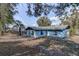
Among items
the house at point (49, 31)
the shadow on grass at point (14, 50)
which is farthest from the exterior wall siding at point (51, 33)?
the shadow on grass at point (14, 50)

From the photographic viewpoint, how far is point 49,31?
3436mm

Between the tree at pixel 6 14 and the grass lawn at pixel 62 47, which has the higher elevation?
the tree at pixel 6 14

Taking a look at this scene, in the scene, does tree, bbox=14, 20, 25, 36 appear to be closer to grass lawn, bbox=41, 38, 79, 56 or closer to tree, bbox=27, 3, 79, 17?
tree, bbox=27, 3, 79, 17

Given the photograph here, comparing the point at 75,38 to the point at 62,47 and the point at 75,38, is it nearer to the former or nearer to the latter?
the point at 75,38

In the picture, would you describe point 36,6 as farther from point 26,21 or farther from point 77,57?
point 77,57

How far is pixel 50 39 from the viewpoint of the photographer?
3.46 m

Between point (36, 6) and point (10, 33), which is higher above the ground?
point (36, 6)

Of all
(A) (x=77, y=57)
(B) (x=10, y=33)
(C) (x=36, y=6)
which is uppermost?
(C) (x=36, y=6)

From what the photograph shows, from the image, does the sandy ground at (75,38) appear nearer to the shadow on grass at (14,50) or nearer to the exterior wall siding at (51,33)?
the exterior wall siding at (51,33)

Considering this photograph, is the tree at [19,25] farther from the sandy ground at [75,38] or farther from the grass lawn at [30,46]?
the sandy ground at [75,38]

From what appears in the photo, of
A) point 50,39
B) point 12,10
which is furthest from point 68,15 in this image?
point 12,10

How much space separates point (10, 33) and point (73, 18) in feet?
1.84

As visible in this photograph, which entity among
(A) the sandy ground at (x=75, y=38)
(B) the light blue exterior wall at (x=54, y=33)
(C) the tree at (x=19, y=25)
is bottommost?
(A) the sandy ground at (x=75, y=38)

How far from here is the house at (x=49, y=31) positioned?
3.43 m
